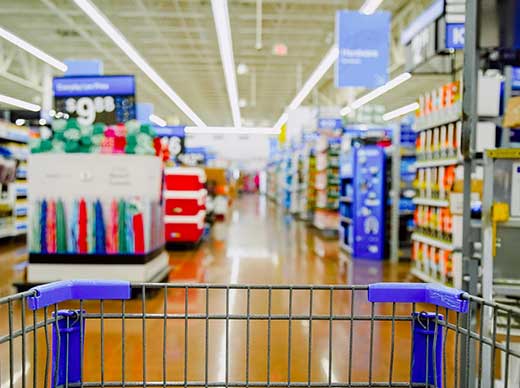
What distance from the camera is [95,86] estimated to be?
5914 millimetres

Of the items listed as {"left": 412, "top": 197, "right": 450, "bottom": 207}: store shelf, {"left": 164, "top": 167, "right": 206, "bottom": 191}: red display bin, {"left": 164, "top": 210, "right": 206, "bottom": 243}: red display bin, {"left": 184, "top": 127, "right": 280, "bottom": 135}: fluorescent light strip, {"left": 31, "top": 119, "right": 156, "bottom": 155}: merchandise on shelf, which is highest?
{"left": 184, "top": 127, "right": 280, "bottom": 135}: fluorescent light strip

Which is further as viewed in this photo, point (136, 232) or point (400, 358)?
point (136, 232)

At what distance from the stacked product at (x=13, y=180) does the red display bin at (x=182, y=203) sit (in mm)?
A: 3345

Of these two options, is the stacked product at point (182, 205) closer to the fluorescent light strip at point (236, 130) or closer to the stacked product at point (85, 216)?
the stacked product at point (85, 216)

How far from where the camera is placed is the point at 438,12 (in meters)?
4.96

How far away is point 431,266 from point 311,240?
529cm

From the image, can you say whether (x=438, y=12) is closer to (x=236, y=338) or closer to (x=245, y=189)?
(x=236, y=338)

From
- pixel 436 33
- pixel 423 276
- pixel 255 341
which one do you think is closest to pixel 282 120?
pixel 423 276

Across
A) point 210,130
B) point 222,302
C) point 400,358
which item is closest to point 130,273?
point 222,302

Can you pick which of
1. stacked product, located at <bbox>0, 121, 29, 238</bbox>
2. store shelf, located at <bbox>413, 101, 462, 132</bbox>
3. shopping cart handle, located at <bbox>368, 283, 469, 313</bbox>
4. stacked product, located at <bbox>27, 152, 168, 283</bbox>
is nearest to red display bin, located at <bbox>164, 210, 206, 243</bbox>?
stacked product, located at <bbox>0, 121, 29, 238</bbox>

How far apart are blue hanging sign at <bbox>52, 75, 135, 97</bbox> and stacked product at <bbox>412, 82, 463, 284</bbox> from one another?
352 centimetres

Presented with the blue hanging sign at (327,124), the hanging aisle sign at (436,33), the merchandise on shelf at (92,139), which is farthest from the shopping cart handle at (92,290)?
the blue hanging sign at (327,124)

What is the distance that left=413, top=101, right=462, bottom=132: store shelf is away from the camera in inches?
214

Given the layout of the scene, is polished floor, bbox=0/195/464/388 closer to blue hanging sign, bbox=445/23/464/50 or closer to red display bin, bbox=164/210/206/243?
red display bin, bbox=164/210/206/243
